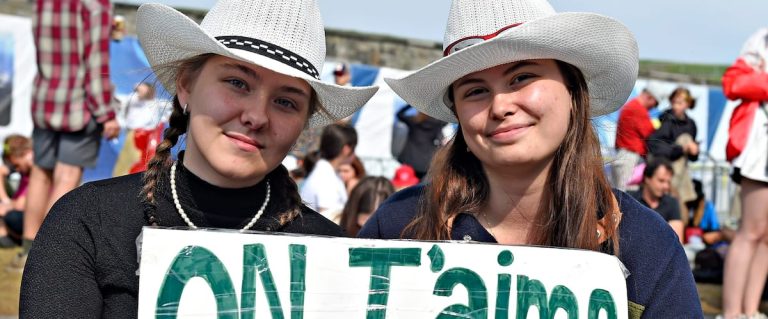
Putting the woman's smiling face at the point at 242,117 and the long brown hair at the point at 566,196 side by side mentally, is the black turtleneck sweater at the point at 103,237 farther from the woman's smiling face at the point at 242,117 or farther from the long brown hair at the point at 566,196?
the long brown hair at the point at 566,196

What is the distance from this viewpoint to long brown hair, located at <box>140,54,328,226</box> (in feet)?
8.28

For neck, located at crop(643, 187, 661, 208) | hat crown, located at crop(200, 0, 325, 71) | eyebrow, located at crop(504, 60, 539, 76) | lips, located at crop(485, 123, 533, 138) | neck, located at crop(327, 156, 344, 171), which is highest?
hat crown, located at crop(200, 0, 325, 71)

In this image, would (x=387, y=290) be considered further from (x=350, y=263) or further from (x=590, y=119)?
(x=590, y=119)

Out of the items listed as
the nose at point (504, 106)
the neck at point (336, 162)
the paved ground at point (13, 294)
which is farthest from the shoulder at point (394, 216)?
the neck at point (336, 162)

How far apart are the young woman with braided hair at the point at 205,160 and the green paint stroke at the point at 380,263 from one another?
15.3 inches

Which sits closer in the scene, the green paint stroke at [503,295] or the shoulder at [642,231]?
the green paint stroke at [503,295]

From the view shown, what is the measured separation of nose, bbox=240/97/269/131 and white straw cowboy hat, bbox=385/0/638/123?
444 millimetres

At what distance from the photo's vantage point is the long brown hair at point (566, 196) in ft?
8.65

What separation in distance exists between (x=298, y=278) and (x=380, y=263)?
0.18 m

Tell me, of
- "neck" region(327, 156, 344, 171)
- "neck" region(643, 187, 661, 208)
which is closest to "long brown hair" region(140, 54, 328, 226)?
"neck" region(327, 156, 344, 171)

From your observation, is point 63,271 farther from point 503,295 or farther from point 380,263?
point 503,295

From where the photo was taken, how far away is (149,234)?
2.14m

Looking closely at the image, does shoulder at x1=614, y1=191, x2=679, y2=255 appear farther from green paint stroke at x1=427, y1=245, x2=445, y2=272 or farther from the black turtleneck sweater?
the black turtleneck sweater

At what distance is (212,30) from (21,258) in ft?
14.4
